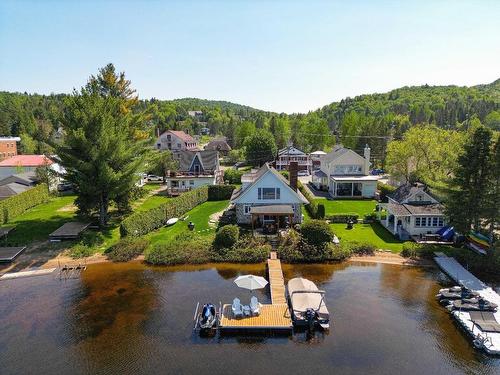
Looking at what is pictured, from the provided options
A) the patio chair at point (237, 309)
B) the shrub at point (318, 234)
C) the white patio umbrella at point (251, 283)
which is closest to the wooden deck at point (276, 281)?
the white patio umbrella at point (251, 283)

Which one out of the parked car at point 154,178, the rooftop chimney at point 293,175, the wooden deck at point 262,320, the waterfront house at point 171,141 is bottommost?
the wooden deck at point 262,320

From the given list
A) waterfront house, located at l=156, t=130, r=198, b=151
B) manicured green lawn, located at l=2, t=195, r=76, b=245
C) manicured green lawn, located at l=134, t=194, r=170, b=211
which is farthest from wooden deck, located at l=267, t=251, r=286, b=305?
waterfront house, located at l=156, t=130, r=198, b=151

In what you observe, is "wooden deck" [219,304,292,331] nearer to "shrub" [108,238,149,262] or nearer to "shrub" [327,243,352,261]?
"shrub" [327,243,352,261]

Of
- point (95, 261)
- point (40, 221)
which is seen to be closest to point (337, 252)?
point (95, 261)

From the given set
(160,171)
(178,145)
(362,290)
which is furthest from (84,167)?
(178,145)

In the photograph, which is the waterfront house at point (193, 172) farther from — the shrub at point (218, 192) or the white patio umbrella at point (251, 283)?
the white patio umbrella at point (251, 283)

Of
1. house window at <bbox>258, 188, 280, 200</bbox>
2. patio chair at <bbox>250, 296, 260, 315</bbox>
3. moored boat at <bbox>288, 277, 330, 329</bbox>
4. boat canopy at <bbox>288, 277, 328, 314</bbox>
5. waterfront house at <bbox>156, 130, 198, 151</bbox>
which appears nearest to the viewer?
moored boat at <bbox>288, 277, 330, 329</bbox>
